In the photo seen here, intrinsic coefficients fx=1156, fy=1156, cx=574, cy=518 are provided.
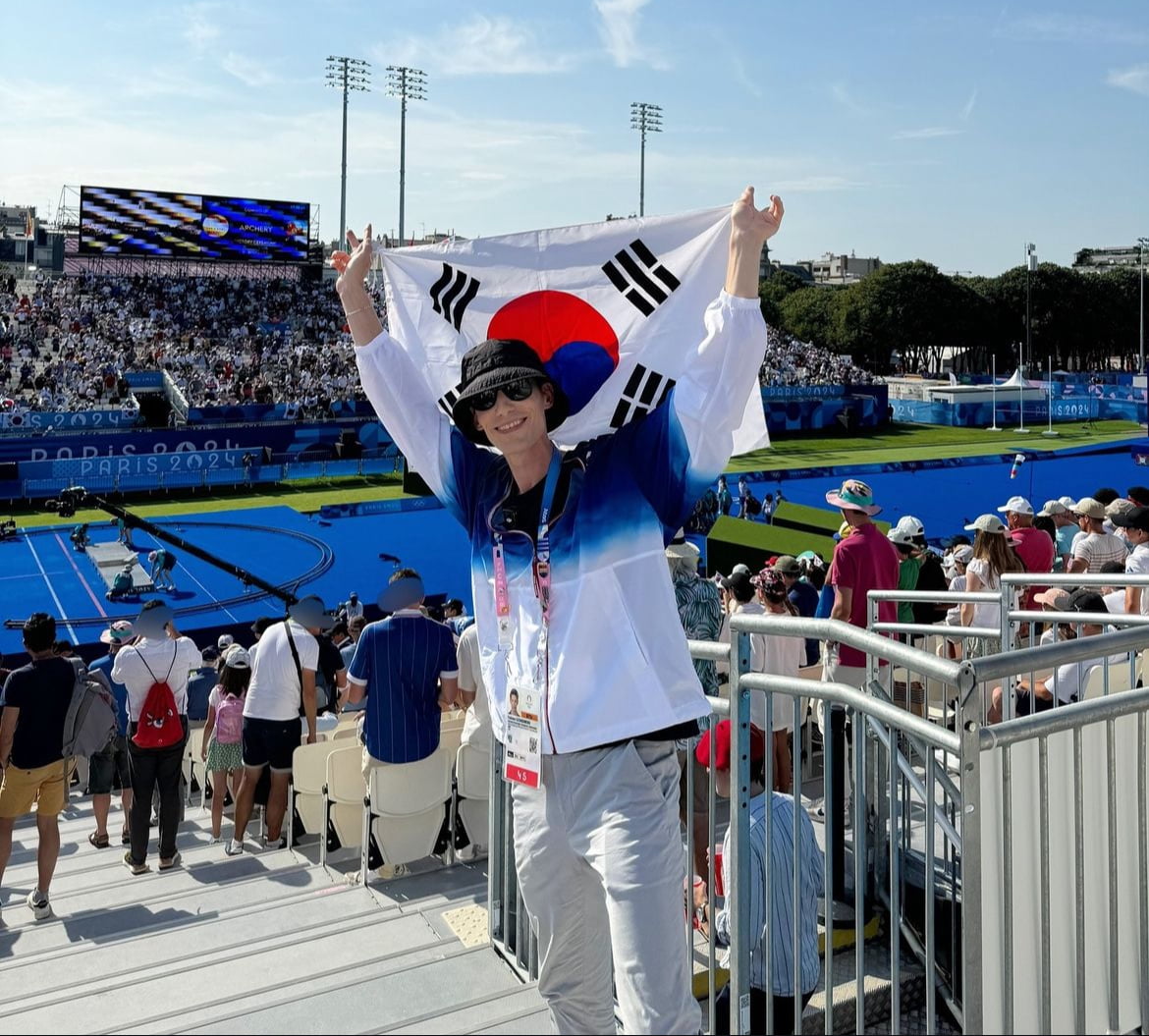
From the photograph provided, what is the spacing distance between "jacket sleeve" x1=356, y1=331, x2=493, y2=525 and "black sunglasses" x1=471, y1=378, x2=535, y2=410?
283 mm

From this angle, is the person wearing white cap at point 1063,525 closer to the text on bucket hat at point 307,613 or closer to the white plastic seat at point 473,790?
the white plastic seat at point 473,790

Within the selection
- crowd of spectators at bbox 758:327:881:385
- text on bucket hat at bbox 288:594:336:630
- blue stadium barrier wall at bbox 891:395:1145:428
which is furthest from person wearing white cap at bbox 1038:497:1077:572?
crowd of spectators at bbox 758:327:881:385

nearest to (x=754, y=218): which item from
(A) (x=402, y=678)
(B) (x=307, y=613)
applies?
(A) (x=402, y=678)

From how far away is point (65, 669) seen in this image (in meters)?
5.86

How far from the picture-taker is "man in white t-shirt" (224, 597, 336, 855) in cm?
647

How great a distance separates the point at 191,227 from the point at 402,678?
49.9 m

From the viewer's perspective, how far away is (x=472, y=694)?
576 centimetres

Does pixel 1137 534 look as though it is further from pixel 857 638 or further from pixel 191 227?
pixel 191 227

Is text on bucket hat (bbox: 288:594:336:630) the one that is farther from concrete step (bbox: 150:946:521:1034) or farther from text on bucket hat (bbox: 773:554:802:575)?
text on bucket hat (bbox: 773:554:802:575)

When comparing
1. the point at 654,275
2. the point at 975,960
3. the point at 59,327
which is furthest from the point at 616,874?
the point at 59,327

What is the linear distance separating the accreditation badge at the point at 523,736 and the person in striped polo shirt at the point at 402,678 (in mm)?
2922

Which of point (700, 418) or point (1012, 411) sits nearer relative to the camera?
point (700, 418)

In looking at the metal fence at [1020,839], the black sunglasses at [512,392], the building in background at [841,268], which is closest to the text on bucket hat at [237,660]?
the metal fence at [1020,839]

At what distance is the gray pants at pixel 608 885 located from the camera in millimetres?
2344
